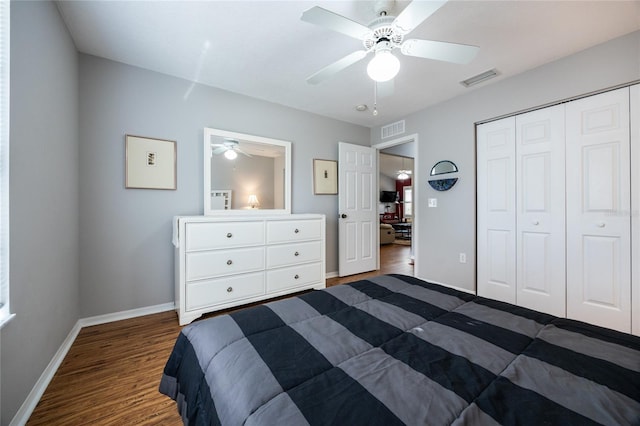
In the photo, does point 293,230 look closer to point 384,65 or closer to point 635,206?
point 384,65

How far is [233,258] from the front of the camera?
2572mm

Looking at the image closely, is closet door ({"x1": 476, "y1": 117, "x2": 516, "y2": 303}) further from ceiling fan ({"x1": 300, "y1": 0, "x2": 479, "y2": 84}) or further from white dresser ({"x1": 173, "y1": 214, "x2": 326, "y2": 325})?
white dresser ({"x1": 173, "y1": 214, "x2": 326, "y2": 325})

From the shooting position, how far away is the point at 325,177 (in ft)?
12.7

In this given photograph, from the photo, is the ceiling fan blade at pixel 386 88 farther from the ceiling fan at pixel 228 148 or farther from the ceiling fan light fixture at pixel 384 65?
the ceiling fan at pixel 228 148

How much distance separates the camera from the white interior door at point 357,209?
3.94 m

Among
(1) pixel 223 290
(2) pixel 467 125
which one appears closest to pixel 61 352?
(1) pixel 223 290

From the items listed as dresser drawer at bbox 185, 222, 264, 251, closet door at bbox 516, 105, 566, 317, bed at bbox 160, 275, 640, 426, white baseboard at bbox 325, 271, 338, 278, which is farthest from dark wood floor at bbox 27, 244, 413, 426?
closet door at bbox 516, 105, 566, 317

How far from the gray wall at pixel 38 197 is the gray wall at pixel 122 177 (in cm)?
23

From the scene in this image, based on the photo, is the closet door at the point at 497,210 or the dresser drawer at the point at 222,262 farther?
the closet door at the point at 497,210

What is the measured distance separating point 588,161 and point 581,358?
2324 mm

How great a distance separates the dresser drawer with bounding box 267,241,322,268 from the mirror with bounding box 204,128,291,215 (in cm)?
61

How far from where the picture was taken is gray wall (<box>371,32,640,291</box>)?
2172mm

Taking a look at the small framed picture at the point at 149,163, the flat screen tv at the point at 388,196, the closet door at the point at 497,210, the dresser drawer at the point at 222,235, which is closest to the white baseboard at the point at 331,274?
the dresser drawer at the point at 222,235

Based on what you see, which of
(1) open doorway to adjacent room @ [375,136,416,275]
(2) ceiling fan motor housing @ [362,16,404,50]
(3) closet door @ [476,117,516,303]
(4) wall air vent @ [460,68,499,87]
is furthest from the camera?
(1) open doorway to adjacent room @ [375,136,416,275]
